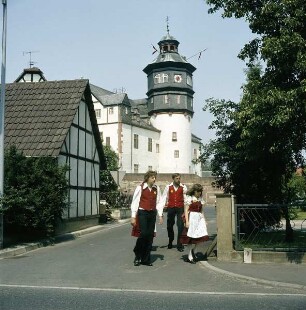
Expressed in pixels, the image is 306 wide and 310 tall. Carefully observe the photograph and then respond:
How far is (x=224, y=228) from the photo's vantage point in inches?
410

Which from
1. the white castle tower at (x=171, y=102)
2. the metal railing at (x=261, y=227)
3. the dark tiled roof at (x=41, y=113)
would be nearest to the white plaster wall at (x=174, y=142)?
the white castle tower at (x=171, y=102)

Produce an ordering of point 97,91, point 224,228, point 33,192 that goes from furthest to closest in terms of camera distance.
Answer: point 97,91 → point 33,192 → point 224,228

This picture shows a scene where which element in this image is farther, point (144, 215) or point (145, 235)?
point (144, 215)

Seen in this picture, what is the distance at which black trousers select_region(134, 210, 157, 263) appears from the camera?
994cm

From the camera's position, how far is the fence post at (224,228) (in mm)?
10359

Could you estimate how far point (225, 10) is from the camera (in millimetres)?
11203

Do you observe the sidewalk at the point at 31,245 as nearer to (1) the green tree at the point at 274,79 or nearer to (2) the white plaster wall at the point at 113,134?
(1) the green tree at the point at 274,79

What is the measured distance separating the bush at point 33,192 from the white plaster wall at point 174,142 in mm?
57375

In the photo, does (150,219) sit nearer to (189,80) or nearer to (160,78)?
(160,78)

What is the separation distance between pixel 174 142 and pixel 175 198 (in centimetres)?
5968

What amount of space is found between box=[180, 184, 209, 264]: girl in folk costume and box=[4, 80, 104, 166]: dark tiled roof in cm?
660

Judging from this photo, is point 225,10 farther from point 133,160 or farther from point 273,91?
point 133,160

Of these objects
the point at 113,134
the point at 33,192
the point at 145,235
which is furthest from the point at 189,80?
the point at 145,235

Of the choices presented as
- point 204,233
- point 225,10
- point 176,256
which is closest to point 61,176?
point 176,256
